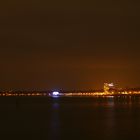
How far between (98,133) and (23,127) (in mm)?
8095

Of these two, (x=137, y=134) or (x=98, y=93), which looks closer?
(x=137, y=134)

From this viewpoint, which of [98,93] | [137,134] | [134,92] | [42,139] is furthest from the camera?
[98,93]

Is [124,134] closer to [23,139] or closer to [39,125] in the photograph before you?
[23,139]

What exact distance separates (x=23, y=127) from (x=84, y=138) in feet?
32.9

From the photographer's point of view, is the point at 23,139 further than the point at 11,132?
No

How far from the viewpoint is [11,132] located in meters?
43.2

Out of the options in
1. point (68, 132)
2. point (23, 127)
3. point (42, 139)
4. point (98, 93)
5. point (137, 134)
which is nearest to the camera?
point (42, 139)

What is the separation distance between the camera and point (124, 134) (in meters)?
42.0

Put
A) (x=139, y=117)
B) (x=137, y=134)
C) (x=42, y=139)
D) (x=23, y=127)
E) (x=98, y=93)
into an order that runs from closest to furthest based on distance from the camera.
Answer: (x=42, y=139) < (x=137, y=134) < (x=23, y=127) < (x=139, y=117) < (x=98, y=93)

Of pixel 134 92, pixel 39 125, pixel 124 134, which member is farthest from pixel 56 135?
pixel 134 92

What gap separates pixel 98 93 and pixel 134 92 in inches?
664

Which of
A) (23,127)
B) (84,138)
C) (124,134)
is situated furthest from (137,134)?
(23,127)

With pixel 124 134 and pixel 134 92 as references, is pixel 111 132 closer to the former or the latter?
pixel 124 134

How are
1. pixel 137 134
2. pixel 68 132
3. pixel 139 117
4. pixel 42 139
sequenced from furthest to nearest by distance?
1. pixel 139 117
2. pixel 68 132
3. pixel 137 134
4. pixel 42 139
